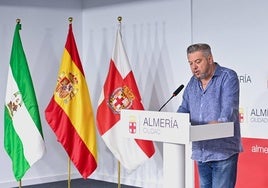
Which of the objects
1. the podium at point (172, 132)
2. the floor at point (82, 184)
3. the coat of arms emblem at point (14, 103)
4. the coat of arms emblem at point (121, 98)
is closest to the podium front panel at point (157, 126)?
the podium at point (172, 132)

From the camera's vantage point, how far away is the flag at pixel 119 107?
5.91 meters

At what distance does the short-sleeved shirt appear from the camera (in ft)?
11.0

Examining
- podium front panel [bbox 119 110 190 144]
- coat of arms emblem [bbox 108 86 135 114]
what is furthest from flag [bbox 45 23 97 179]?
podium front panel [bbox 119 110 190 144]

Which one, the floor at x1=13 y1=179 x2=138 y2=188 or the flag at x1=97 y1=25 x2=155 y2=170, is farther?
the floor at x1=13 y1=179 x2=138 y2=188

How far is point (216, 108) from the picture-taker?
3398mm

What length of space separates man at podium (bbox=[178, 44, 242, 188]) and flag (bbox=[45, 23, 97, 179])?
2.72 metres

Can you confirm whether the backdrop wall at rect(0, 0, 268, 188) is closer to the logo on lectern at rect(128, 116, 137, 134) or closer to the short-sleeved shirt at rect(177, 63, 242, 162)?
the short-sleeved shirt at rect(177, 63, 242, 162)

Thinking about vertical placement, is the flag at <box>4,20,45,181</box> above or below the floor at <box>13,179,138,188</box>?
above

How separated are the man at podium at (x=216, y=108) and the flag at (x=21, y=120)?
2717mm

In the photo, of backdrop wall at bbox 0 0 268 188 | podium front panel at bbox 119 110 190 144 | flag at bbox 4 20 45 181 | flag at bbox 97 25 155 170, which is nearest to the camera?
podium front panel at bbox 119 110 190 144

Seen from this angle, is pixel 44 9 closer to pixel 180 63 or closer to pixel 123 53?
pixel 123 53

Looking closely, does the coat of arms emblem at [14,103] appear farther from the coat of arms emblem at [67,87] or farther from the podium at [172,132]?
the podium at [172,132]

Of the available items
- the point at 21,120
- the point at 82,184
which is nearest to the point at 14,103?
the point at 21,120

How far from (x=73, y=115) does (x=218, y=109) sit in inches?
115
